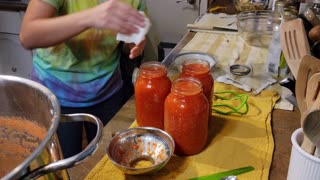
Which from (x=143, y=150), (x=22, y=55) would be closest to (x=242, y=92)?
(x=143, y=150)

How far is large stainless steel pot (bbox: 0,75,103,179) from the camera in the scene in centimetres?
44

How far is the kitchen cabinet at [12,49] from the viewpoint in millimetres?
2246

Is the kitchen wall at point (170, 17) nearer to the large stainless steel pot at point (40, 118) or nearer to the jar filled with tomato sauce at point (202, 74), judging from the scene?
the jar filled with tomato sauce at point (202, 74)

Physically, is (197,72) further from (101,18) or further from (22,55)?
(22,55)

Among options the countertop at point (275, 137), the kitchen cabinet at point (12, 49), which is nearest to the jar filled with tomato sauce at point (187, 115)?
the countertop at point (275, 137)

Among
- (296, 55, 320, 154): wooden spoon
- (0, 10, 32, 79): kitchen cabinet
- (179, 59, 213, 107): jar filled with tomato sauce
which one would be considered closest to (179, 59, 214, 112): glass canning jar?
(179, 59, 213, 107): jar filled with tomato sauce

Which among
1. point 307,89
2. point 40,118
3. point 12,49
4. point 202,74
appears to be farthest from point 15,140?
point 12,49

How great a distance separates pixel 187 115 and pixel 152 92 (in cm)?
11

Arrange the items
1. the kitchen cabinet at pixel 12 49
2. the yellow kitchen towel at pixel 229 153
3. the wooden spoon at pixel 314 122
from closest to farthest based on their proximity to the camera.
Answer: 1. the wooden spoon at pixel 314 122
2. the yellow kitchen towel at pixel 229 153
3. the kitchen cabinet at pixel 12 49

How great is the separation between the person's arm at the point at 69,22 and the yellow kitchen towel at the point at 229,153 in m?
0.27

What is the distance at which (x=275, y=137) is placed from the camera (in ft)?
2.84

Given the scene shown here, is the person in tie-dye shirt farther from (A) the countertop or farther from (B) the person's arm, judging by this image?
(A) the countertop

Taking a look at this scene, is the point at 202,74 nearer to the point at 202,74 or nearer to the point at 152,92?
the point at 202,74

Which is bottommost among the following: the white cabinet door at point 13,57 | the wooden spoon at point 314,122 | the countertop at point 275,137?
the white cabinet door at point 13,57
